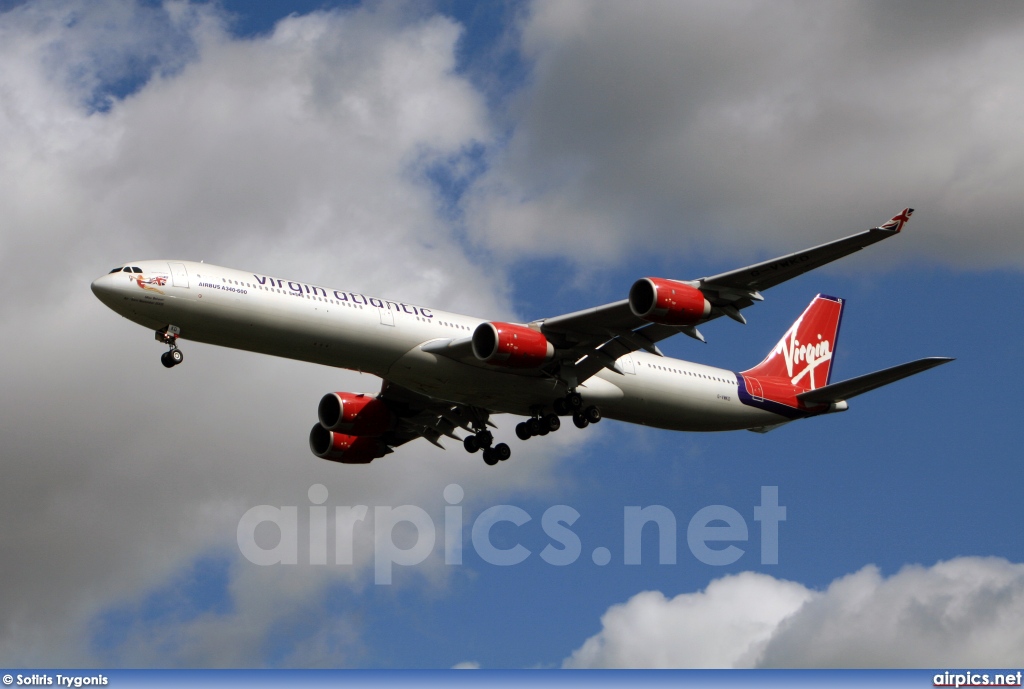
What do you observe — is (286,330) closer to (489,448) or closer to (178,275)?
(178,275)

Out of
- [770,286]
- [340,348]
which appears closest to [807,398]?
[770,286]

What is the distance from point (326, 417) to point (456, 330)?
9506 millimetres

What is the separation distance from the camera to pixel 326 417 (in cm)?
4856

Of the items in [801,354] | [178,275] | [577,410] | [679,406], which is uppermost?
[801,354]

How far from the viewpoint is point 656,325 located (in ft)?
134

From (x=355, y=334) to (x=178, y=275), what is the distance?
578 cm

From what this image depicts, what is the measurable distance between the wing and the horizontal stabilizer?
6.05 m

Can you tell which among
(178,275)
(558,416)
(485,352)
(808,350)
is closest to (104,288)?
(178,275)

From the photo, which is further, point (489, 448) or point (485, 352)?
point (489, 448)

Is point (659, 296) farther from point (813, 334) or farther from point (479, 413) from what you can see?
point (813, 334)

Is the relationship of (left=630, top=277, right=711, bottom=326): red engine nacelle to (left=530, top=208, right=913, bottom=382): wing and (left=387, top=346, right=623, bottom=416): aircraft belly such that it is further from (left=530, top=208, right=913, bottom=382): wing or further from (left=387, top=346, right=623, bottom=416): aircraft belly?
(left=387, top=346, right=623, bottom=416): aircraft belly

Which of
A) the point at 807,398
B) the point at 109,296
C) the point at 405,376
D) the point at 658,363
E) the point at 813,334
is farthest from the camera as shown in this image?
the point at 813,334

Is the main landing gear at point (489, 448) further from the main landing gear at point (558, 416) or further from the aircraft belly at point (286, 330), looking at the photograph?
the aircraft belly at point (286, 330)

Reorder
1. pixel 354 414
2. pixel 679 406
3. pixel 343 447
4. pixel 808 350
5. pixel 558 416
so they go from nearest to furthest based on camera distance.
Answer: pixel 558 416, pixel 679 406, pixel 354 414, pixel 343 447, pixel 808 350
